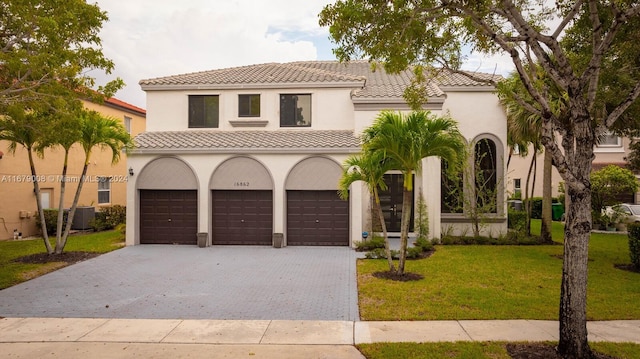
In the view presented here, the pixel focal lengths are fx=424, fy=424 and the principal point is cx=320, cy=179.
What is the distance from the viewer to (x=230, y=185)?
59.2 feet

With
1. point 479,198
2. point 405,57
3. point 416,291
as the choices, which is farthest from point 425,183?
point 405,57

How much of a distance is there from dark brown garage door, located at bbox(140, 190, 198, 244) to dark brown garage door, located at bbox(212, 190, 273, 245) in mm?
1070

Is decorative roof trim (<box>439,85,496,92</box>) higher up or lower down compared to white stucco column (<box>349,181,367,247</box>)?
higher up

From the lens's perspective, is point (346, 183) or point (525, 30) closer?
point (525, 30)

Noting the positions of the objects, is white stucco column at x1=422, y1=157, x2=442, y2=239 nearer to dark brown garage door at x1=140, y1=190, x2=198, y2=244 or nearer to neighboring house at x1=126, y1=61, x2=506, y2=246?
A: neighboring house at x1=126, y1=61, x2=506, y2=246

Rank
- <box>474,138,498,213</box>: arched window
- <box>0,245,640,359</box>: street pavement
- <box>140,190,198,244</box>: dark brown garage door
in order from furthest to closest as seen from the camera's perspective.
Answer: <box>474,138,498,213</box>: arched window < <box>140,190,198,244</box>: dark brown garage door < <box>0,245,640,359</box>: street pavement

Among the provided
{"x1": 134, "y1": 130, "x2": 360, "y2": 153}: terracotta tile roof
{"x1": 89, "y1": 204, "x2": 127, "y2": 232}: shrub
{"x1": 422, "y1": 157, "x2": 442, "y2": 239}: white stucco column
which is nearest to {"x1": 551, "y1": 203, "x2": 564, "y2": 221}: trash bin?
{"x1": 422, "y1": 157, "x2": 442, "y2": 239}: white stucco column

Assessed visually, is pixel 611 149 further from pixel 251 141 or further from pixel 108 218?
pixel 108 218

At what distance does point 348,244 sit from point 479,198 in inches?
262

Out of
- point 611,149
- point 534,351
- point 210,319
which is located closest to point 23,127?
point 210,319

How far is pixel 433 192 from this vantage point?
59.5ft

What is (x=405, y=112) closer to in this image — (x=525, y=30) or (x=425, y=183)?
(x=425, y=183)

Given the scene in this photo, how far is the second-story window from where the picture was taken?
65.4 feet

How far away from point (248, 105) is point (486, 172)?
1154 centimetres
